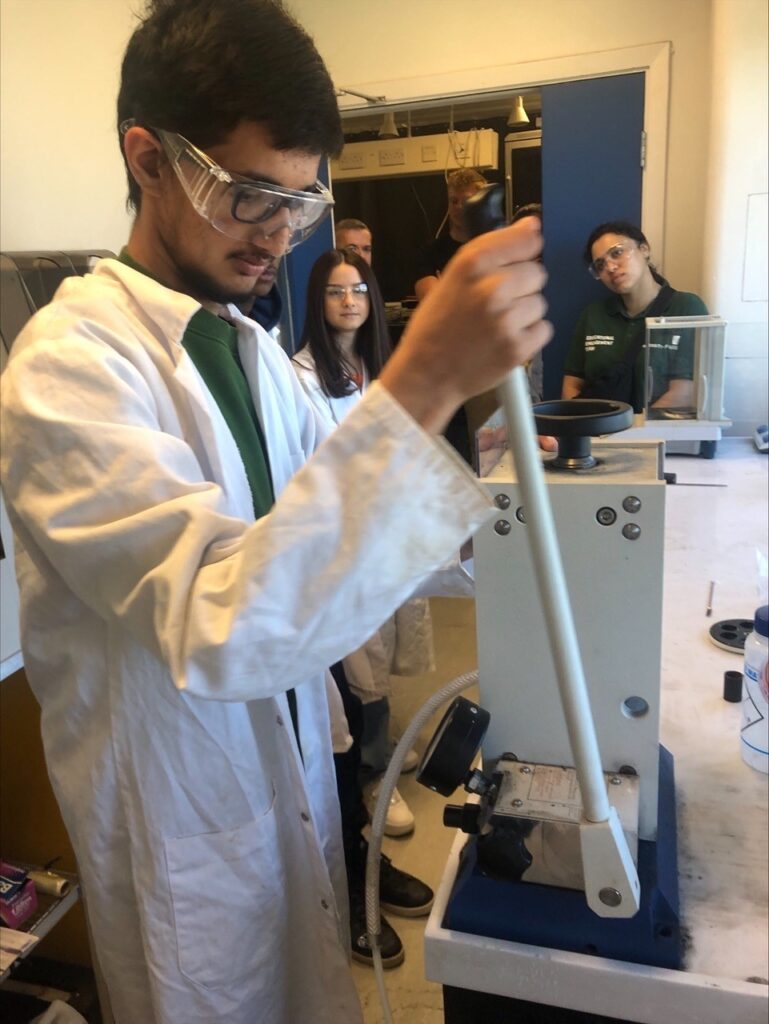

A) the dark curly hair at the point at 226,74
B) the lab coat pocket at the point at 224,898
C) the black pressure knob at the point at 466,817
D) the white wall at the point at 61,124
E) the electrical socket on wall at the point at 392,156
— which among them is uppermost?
the electrical socket on wall at the point at 392,156

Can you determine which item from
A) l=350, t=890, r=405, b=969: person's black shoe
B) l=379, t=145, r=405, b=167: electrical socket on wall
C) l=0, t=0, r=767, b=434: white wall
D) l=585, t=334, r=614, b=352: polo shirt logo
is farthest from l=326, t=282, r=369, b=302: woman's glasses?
l=379, t=145, r=405, b=167: electrical socket on wall

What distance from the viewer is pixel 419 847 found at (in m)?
1.99

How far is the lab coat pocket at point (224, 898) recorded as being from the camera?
0.86 m

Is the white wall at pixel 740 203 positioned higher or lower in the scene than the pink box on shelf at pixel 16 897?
higher

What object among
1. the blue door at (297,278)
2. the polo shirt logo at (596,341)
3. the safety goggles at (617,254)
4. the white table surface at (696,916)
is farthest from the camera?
the blue door at (297,278)

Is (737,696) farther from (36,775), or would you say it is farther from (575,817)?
(36,775)

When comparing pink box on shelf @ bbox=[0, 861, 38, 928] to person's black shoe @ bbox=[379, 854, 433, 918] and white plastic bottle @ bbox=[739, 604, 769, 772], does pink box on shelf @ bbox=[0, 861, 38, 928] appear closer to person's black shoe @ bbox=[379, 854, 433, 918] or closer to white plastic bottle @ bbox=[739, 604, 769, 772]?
person's black shoe @ bbox=[379, 854, 433, 918]

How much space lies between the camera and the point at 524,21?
3125 mm

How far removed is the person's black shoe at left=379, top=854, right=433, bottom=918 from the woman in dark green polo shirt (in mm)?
1701

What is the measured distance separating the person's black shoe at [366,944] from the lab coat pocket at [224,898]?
83 centimetres

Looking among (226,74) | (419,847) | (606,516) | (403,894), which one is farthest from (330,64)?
(606,516)

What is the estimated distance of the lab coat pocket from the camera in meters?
0.86

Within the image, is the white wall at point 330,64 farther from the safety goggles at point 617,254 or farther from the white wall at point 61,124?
the safety goggles at point 617,254

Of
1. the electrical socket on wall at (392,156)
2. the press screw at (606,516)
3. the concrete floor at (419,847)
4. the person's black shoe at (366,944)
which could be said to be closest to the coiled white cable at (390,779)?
the press screw at (606,516)
